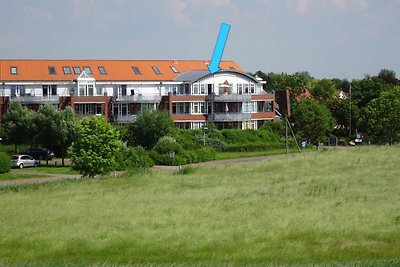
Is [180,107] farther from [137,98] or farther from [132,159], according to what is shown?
[132,159]

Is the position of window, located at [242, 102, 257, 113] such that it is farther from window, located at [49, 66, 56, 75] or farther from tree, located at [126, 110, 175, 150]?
window, located at [49, 66, 56, 75]

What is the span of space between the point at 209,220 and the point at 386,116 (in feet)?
196

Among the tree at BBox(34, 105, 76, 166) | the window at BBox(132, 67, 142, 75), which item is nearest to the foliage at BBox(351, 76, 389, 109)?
the window at BBox(132, 67, 142, 75)

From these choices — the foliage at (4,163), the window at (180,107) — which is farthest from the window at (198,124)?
the foliage at (4,163)

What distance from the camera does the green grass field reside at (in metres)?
22.7

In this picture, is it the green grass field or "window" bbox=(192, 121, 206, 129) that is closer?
the green grass field

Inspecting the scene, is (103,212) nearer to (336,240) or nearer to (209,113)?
(336,240)

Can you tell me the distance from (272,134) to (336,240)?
208ft

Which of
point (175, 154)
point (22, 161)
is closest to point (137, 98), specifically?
point (175, 154)

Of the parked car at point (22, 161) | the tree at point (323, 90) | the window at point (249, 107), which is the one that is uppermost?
the tree at point (323, 90)

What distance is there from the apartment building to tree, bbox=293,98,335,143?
6.03m

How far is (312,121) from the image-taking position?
8812cm

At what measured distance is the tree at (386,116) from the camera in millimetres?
83688

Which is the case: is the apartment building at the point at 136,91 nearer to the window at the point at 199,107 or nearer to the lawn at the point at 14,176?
the window at the point at 199,107
